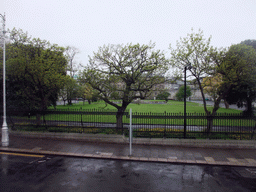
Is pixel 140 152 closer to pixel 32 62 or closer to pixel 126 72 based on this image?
pixel 126 72

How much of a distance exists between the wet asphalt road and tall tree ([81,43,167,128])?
4535 millimetres

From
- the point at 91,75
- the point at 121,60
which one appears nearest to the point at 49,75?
the point at 91,75

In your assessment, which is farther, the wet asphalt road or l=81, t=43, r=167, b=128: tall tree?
l=81, t=43, r=167, b=128: tall tree

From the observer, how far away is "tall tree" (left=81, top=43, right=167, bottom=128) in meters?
11.0

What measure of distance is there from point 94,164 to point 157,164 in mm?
2792

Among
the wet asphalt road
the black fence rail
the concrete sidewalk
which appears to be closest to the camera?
the wet asphalt road

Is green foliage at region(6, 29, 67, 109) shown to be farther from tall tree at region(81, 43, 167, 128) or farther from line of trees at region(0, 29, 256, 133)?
tall tree at region(81, 43, 167, 128)

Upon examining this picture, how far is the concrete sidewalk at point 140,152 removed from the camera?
7.39 m

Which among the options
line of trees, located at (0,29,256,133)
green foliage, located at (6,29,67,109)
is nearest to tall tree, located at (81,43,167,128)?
line of trees, located at (0,29,256,133)

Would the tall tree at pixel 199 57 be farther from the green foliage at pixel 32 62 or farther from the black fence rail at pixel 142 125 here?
the green foliage at pixel 32 62

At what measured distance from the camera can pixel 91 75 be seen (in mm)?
10977

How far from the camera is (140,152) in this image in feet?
27.4

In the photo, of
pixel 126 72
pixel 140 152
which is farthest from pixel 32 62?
pixel 140 152

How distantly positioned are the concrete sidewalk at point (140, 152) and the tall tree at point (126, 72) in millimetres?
2751
